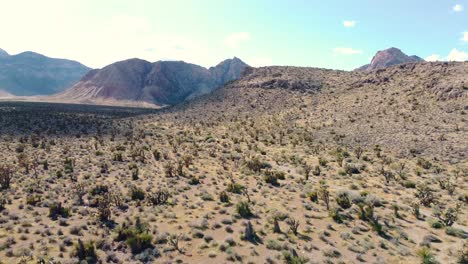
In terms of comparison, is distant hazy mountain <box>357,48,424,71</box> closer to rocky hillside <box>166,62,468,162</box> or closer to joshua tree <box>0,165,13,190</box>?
rocky hillside <box>166,62,468,162</box>

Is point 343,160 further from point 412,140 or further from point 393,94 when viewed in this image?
point 393,94

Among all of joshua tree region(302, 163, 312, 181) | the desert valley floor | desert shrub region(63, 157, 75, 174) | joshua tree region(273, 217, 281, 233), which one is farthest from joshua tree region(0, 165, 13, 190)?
joshua tree region(302, 163, 312, 181)

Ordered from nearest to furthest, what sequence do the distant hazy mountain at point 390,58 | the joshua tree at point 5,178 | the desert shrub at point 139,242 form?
the desert shrub at point 139,242
the joshua tree at point 5,178
the distant hazy mountain at point 390,58

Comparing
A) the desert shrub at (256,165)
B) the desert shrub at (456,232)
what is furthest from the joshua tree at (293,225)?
the desert shrub at (256,165)

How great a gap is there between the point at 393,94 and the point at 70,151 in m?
52.2

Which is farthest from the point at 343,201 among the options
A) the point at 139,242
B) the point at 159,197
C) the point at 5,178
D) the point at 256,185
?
the point at 5,178

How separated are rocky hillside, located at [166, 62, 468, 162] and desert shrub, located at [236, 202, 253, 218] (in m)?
25.2

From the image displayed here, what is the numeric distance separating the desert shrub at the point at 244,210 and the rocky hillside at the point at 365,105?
82.8ft

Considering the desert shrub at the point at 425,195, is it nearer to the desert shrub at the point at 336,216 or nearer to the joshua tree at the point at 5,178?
the desert shrub at the point at 336,216

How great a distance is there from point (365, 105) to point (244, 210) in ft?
147

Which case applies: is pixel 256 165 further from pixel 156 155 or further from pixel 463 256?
pixel 463 256

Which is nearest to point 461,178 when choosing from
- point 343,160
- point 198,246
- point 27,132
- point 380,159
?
point 380,159

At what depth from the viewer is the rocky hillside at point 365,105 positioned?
43.6 meters

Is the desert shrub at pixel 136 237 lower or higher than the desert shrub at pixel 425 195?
lower
